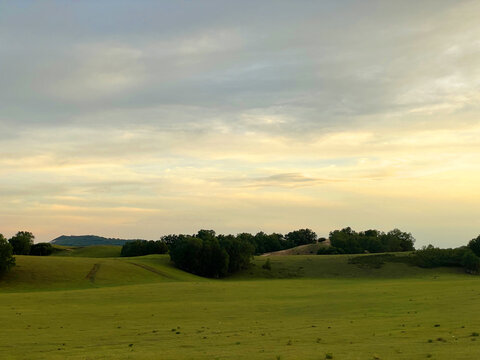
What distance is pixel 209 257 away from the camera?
127062 mm

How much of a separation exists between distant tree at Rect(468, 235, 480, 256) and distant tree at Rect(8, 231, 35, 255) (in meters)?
136

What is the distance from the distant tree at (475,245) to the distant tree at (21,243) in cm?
13597

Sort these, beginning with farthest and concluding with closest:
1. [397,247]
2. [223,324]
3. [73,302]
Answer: [397,247] → [73,302] → [223,324]

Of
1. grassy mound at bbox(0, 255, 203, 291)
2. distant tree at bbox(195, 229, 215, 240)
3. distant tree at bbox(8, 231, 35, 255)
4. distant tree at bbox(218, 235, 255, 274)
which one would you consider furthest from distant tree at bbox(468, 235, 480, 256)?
distant tree at bbox(8, 231, 35, 255)

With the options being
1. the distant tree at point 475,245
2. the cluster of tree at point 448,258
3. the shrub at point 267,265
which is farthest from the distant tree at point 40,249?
the distant tree at point 475,245

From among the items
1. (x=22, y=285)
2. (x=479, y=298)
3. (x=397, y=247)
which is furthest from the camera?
(x=397, y=247)

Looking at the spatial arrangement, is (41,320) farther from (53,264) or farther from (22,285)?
(53,264)

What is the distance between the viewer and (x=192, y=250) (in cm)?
12619

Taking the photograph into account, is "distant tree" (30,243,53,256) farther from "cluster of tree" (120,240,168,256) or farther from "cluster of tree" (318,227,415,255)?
"cluster of tree" (318,227,415,255)

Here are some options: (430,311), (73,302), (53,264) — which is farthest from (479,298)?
(53,264)

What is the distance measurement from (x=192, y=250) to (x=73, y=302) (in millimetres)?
67609

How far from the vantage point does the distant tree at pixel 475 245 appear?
456 feet

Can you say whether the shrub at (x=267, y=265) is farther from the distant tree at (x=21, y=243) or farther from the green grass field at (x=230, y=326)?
the distant tree at (x=21, y=243)

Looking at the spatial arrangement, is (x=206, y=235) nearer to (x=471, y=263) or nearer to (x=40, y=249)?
(x=40, y=249)
